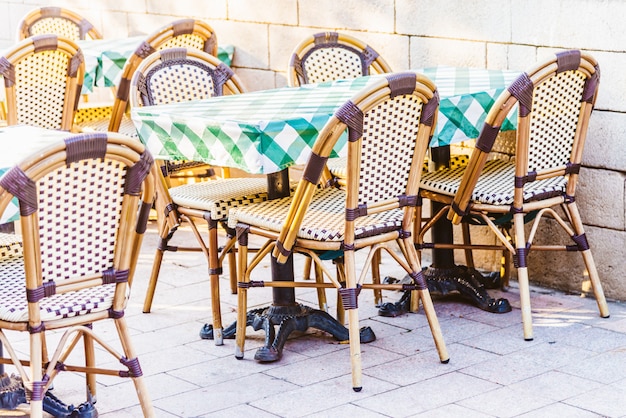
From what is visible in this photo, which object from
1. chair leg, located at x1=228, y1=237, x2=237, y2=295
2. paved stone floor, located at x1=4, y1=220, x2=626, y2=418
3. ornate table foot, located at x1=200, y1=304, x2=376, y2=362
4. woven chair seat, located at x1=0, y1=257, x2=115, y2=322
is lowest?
paved stone floor, located at x1=4, y1=220, x2=626, y2=418

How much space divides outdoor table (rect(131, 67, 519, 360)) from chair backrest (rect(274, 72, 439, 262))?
0.18m

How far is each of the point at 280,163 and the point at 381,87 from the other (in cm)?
48

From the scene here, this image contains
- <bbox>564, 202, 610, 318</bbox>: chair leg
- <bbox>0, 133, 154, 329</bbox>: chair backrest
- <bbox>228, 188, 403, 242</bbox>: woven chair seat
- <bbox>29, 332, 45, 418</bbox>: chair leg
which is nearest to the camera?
<bbox>0, 133, 154, 329</bbox>: chair backrest

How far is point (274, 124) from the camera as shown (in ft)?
13.2

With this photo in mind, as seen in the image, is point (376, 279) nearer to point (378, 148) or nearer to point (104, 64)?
point (378, 148)

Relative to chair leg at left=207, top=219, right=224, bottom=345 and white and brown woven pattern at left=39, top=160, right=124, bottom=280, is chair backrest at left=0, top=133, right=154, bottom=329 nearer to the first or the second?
white and brown woven pattern at left=39, top=160, right=124, bottom=280

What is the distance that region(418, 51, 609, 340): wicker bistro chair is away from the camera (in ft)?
14.3

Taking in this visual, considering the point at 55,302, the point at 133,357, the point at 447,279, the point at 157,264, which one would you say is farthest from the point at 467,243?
the point at 55,302

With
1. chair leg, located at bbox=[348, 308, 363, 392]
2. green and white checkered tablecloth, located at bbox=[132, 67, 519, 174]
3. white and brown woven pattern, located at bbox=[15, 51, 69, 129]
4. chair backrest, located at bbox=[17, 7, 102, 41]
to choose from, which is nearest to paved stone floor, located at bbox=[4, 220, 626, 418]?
chair leg, located at bbox=[348, 308, 363, 392]

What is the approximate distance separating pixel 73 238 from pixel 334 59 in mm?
2844

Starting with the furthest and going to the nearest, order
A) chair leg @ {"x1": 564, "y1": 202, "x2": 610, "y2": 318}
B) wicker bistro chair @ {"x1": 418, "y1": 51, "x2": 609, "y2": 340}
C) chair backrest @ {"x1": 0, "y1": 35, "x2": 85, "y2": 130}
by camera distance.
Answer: chair backrest @ {"x1": 0, "y1": 35, "x2": 85, "y2": 130}, chair leg @ {"x1": 564, "y1": 202, "x2": 610, "y2": 318}, wicker bistro chair @ {"x1": 418, "y1": 51, "x2": 609, "y2": 340}

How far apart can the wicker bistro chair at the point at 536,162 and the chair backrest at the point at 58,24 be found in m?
3.73

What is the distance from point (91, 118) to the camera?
272 inches

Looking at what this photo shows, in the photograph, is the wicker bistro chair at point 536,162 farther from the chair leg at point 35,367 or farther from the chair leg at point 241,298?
the chair leg at point 35,367
